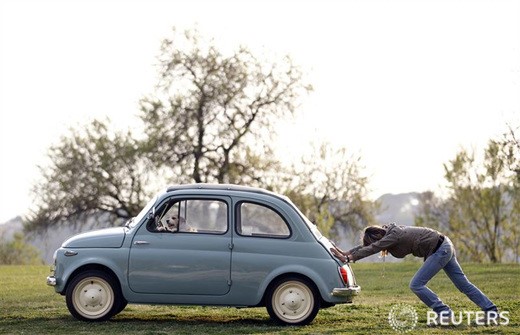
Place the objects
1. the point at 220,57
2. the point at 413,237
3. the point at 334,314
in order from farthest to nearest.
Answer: the point at 220,57 < the point at 334,314 < the point at 413,237

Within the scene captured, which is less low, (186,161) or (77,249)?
(186,161)

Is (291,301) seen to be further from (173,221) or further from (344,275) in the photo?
(173,221)

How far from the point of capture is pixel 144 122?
170 ft

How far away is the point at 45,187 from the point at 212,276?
40.1m

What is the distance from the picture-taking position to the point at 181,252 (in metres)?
14.5

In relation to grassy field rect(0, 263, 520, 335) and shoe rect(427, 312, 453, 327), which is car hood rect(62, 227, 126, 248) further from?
shoe rect(427, 312, 453, 327)

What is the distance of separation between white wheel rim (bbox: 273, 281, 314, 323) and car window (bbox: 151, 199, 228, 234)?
45.8 inches

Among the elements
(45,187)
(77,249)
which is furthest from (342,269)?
(45,187)

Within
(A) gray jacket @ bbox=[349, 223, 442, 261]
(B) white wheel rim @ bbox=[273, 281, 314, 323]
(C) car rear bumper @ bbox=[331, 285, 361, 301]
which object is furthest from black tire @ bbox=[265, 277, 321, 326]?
(A) gray jacket @ bbox=[349, 223, 442, 261]

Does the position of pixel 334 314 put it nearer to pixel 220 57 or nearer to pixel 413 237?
pixel 413 237

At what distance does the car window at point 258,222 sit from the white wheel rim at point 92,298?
2.06 metres

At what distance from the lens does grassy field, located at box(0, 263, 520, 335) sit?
13.9 metres

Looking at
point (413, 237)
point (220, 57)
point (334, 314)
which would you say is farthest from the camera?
point (220, 57)

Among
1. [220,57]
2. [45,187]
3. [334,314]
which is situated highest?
[220,57]
